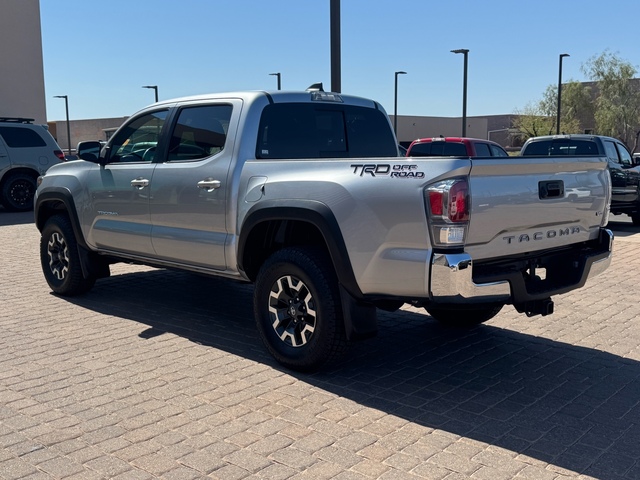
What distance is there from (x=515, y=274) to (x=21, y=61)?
29465 mm

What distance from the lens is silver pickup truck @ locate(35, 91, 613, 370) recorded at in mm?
3885

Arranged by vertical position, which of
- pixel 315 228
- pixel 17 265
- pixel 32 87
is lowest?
pixel 17 265

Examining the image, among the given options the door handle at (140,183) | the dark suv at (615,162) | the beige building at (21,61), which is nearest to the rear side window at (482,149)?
the dark suv at (615,162)

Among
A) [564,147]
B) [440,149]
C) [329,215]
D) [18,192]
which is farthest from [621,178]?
[18,192]

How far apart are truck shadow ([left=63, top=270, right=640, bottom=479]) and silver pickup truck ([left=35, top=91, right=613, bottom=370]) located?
1.29 feet

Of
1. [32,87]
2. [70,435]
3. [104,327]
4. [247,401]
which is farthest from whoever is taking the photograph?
[32,87]

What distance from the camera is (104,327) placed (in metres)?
5.91

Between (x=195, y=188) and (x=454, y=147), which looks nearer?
(x=195, y=188)

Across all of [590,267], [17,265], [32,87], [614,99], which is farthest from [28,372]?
[614,99]

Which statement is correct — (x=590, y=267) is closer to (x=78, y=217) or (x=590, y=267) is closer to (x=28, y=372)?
(x=28, y=372)

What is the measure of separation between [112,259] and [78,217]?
54 centimetres

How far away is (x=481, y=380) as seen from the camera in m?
4.58

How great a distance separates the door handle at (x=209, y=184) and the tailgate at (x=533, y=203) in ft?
6.96

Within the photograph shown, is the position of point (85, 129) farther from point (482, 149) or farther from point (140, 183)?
point (140, 183)
